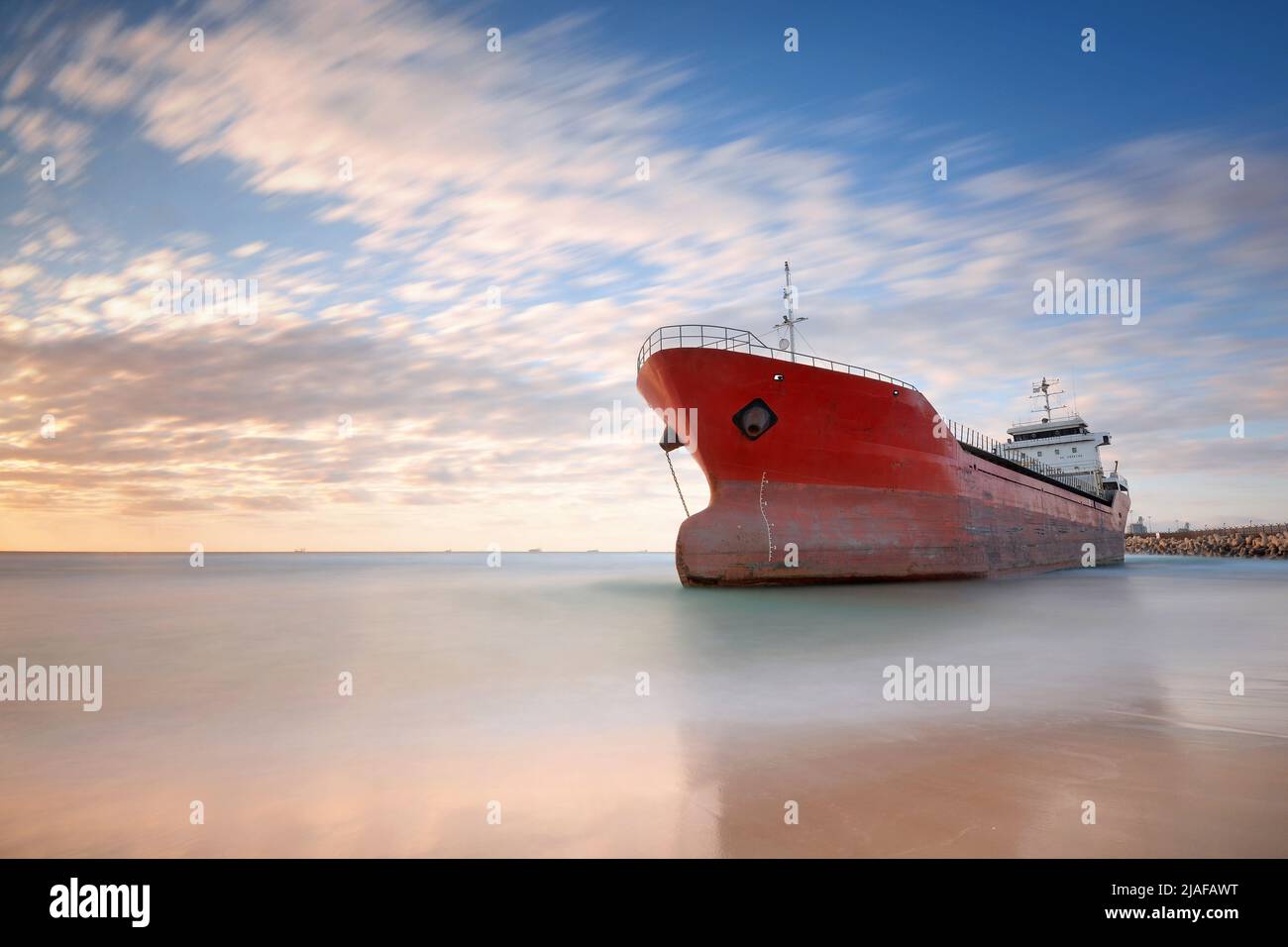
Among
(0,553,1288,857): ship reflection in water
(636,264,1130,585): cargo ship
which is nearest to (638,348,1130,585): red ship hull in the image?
(636,264,1130,585): cargo ship

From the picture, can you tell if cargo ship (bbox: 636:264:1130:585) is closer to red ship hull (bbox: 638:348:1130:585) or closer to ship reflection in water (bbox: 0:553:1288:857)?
red ship hull (bbox: 638:348:1130:585)

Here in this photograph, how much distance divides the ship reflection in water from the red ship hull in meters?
5.83

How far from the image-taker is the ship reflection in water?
2.93 meters

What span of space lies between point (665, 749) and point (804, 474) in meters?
12.6

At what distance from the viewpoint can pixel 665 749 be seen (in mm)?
4297

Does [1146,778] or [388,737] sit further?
[388,737]

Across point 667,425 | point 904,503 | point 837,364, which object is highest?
point 837,364

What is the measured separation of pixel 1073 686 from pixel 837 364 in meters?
11.3

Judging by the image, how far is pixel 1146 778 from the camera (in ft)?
11.5

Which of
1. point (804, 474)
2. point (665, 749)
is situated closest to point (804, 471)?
point (804, 474)

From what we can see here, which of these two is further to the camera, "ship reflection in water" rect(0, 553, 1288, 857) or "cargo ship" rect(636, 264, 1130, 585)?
"cargo ship" rect(636, 264, 1130, 585)

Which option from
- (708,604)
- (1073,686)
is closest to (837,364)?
(708,604)

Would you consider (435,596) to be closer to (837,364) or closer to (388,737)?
(837,364)

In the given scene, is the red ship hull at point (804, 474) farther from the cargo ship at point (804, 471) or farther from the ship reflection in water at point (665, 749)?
the ship reflection in water at point (665, 749)
